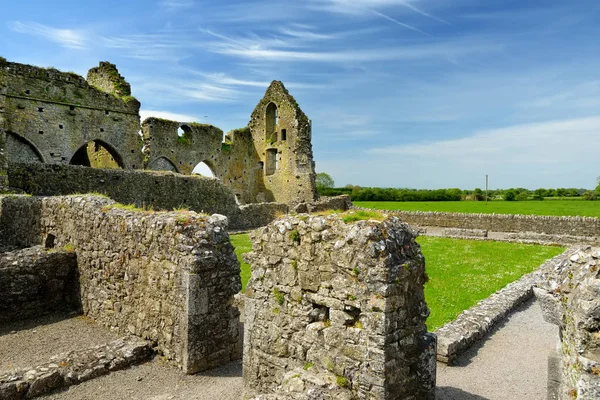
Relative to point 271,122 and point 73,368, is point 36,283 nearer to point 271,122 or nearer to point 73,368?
point 73,368

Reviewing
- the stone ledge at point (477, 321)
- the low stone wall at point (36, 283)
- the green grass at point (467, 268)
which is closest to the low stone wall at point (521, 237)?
the green grass at point (467, 268)

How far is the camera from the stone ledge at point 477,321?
7.38 m

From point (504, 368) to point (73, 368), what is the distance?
24.3 feet

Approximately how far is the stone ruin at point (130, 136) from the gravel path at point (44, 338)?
906 centimetres

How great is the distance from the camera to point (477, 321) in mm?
8797

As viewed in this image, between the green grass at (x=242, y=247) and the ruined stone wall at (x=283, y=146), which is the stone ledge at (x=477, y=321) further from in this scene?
the ruined stone wall at (x=283, y=146)

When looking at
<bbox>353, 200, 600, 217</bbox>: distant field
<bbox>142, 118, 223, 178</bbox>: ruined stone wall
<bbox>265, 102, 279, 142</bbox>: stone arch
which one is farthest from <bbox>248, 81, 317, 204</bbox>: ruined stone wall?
<bbox>353, 200, 600, 217</bbox>: distant field

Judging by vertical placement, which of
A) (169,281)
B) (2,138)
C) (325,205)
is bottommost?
(169,281)

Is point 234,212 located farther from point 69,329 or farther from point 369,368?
point 369,368

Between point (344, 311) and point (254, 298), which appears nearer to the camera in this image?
point (344, 311)

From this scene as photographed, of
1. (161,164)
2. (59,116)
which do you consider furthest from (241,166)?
(59,116)

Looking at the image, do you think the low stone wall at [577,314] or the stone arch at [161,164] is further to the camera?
the stone arch at [161,164]

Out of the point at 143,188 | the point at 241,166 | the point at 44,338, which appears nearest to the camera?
the point at 44,338

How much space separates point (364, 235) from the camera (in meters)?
4.17
